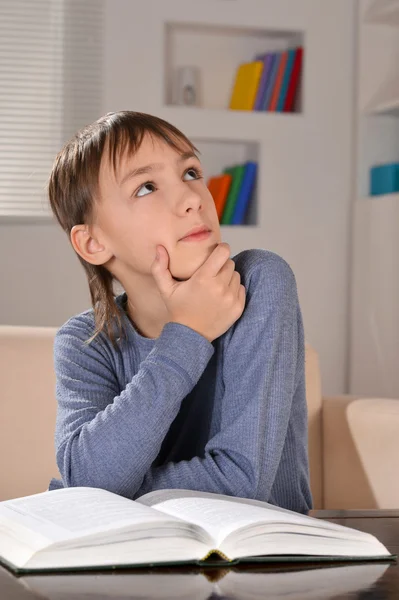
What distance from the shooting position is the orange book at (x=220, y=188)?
14.7 feet

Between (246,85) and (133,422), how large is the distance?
3.65 meters

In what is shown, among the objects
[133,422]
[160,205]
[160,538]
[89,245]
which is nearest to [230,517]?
[160,538]

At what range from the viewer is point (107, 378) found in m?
1.38

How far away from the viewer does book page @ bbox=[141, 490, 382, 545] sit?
0.79 m

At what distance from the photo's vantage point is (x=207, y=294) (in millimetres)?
1242

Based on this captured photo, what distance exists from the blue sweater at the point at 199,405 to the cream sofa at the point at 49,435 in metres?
0.39

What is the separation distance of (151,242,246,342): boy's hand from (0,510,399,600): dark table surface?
1.61 ft

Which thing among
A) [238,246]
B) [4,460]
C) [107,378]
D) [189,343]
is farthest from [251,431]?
[238,246]

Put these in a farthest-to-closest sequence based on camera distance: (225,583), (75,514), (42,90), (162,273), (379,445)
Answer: (42,90)
(379,445)
(162,273)
(75,514)
(225,583)

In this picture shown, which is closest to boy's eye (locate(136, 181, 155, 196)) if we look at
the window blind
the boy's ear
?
the boy's ear

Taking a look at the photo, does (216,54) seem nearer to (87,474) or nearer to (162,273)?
(162,273)

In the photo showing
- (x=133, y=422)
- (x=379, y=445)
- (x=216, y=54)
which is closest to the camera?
(x=133, y=422)

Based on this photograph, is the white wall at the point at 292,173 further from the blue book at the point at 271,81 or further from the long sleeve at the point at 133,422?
the long sleeve at the point at 133,422

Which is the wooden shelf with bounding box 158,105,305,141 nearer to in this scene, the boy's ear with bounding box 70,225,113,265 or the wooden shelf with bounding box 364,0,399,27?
the wooden shelf with bounding box 364,0,399,27
